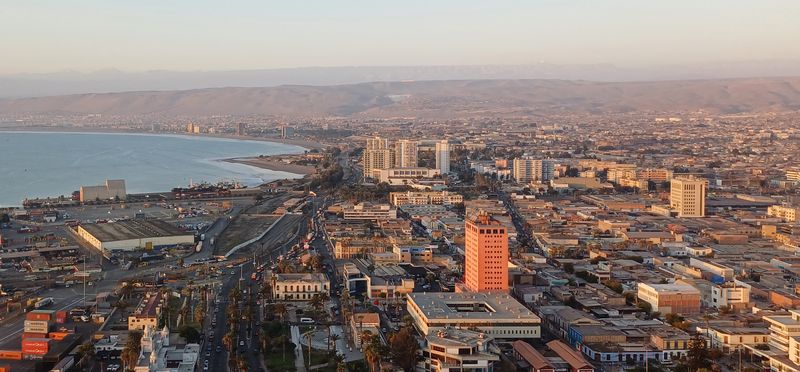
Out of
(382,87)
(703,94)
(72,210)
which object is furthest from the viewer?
(382,87)

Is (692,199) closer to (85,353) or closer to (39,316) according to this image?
(39,316)

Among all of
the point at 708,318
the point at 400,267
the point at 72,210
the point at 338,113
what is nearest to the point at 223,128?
the point at 338,113

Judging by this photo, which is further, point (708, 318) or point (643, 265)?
point (643, 265)

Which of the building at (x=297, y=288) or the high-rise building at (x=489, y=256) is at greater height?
the high-rise building at (x=489, y=256)

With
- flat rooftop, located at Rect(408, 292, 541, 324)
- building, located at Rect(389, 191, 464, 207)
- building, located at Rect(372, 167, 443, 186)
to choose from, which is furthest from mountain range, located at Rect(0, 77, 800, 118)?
flat rooftop, located at Rect(408, 292, 541, 324)

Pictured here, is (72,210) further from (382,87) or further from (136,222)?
(382,87)

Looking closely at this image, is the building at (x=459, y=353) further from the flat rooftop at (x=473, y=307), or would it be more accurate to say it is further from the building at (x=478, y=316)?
the flat rooftop at (x=473, y=307)

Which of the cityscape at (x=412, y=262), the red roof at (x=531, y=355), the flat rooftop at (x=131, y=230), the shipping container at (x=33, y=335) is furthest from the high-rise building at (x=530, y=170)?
the shipping container at (x=33, y=335)
